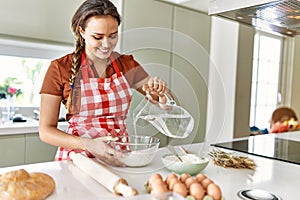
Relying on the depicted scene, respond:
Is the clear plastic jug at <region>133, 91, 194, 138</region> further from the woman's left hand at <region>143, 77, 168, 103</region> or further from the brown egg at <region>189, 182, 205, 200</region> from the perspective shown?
the brown egg at <region>189, 182, 205, 200</region>

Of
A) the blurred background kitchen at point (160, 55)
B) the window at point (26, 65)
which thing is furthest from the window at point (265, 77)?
the window at point (26, 65)

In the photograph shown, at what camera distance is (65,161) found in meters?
0.87

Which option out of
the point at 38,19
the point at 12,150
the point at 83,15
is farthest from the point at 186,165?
the point at 38,19

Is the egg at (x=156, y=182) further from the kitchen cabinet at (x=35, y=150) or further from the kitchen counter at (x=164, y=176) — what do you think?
the kitchen cabinet at (x=35, y=150)

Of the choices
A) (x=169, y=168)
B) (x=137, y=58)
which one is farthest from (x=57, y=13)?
(x=169, y=168)

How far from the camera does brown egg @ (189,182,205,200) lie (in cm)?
55

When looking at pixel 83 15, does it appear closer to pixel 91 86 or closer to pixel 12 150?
pixel 91 86

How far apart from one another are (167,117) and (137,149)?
5.2 inches

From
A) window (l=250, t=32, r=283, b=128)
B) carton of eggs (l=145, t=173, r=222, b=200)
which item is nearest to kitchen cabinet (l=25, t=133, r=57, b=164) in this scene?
carton of eggs (l=145, t=173, r=222, b=200)

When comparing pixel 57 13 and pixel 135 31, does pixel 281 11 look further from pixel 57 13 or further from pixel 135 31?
pixel 57 13

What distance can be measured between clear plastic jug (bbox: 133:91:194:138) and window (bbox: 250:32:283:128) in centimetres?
261

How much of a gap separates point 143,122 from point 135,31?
0.90 feet

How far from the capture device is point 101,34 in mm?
808

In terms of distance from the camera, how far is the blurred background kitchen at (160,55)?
94cm
